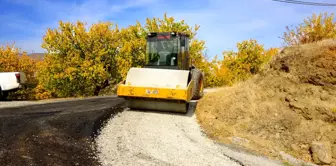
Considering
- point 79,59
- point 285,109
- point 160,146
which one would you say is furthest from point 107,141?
point 79,59

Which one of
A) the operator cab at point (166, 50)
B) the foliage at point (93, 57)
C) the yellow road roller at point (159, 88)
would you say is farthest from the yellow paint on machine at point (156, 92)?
the foliage at point (93, 57)

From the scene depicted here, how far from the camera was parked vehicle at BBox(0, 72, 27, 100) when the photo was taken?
511 inches

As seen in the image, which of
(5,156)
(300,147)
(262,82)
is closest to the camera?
(5,156)

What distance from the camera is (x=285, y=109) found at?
863cm

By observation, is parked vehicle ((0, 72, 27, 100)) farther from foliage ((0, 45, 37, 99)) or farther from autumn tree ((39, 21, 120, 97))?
foliage ((0, 45, 37, 99))

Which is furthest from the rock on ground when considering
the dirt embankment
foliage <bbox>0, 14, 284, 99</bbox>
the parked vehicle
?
foliage <bbox>0, 14, 284, 99</bbox>

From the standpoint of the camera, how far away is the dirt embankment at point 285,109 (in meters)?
7.45

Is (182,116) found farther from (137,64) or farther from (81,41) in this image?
(81,41)

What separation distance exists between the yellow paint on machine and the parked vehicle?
7127mm

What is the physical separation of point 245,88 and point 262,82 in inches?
25.9

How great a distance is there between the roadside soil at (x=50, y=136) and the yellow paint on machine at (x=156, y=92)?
93 cm

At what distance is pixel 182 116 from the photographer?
932 cm

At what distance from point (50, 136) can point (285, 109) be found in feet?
22.6

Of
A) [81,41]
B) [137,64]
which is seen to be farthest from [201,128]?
[81,41]
